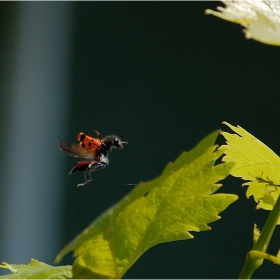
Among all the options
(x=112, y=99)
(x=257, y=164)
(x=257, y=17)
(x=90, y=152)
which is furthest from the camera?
(x=112, y=99)

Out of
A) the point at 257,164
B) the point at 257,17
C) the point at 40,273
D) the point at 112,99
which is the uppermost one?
the point at 257,17

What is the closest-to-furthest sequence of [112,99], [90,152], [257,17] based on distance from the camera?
[257,17] < [90,152] < [112,99]

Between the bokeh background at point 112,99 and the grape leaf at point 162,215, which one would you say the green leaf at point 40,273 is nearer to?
the grape leaf at point 162,215

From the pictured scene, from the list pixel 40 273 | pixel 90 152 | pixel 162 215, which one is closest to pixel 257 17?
pixel 162 215

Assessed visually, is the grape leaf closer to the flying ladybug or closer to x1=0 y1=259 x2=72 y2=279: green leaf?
Result: x1=0 y1=259 x2=72 y2=279: green leaf

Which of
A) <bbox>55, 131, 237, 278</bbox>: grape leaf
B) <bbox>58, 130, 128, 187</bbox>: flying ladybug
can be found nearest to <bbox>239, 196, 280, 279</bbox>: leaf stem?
<bbox>55, 131, 237, 278</bbox>: grape leaf

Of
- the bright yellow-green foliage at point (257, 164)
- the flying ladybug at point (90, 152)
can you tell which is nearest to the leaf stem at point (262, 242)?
the bright yellow-green foliage at point (257, 164)

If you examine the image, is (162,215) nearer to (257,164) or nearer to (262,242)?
(262,242)
